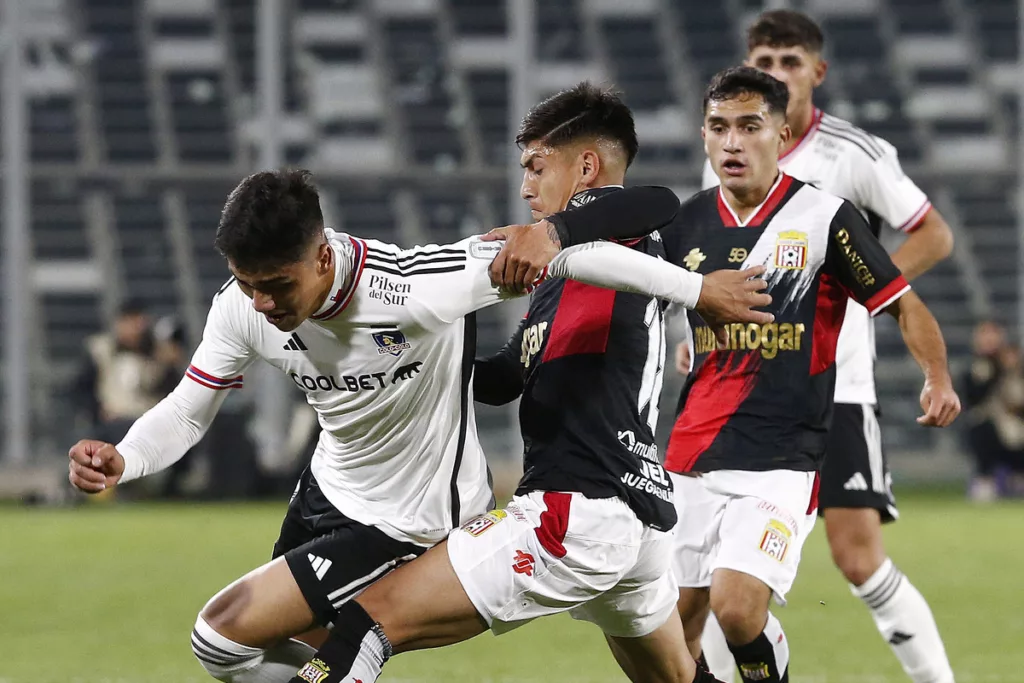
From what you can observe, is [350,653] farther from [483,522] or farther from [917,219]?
[917,219]

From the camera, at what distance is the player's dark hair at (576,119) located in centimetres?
420

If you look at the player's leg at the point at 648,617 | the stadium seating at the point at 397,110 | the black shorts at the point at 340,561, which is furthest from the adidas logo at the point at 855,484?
the stadium seating at the point at 397,110

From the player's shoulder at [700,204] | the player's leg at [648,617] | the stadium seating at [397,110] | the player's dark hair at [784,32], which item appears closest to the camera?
the player's leg at [648,617]

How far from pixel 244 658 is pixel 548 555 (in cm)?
83

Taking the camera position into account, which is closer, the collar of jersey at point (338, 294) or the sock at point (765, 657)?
the collar of jersey at point (338, 294)

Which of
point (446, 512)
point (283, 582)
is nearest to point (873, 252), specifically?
point (446, 512)

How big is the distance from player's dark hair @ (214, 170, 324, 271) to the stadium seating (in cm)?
1340

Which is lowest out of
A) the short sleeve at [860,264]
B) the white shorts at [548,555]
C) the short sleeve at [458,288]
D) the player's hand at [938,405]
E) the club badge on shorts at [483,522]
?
the white shorts at [548,555]

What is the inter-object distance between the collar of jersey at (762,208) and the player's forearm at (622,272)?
1.36 metres

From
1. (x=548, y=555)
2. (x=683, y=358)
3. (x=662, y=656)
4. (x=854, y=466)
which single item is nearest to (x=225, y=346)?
(x=548, y=555)

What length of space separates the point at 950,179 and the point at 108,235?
369 inches

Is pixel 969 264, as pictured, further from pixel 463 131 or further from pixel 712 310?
pixel 712 310

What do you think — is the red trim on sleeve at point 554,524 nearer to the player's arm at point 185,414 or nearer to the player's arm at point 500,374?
the player's arm at point 500,374

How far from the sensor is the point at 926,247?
5637mm
